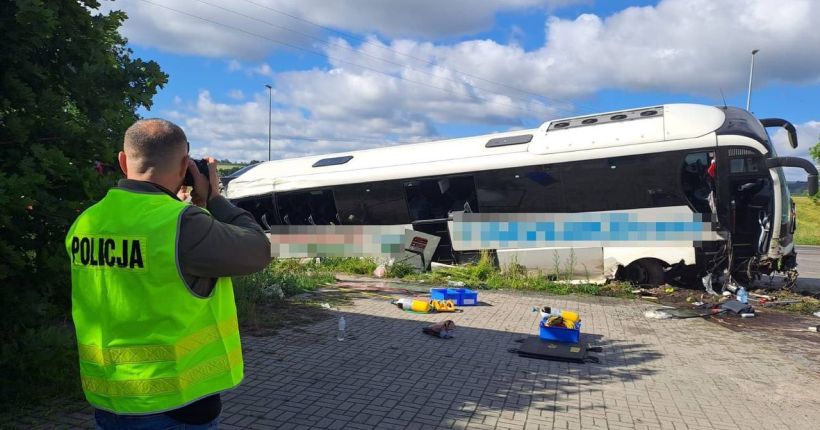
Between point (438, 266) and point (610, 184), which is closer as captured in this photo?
point (610, 184)

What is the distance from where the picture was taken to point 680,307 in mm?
10172

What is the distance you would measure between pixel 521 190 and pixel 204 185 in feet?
33.8

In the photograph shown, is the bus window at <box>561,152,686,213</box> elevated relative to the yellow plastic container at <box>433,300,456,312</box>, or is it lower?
elevated

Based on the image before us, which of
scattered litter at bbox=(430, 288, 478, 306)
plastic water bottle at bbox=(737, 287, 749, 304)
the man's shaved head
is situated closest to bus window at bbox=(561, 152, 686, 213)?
plastic water bottle at bbox=(737, 287, 749, 304)

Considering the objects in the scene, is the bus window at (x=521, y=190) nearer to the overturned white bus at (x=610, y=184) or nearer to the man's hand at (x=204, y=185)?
the overturned white bus at (x=610, y=184)

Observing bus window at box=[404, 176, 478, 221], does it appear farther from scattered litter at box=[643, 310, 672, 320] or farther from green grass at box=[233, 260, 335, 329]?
scattered litter at box=[643, 310, 672, 320]

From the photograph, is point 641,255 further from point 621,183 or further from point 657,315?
point 657,315

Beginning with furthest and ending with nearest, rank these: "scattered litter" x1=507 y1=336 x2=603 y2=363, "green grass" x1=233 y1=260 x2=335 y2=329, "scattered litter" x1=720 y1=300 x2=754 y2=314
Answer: "scattered litter" x1=720 y1=300 x2=754 y2=314
"green grass" x1=233 y1=260 x2=335 y2=329
"scattered litter" x1=507 y1=336 x2=603 y2=363

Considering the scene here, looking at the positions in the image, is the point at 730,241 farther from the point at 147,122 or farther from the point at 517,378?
the point at 147,122

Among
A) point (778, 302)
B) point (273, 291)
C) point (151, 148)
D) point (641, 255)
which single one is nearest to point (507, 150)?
point (641, 255)

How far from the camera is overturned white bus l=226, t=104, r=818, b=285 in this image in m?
10.6

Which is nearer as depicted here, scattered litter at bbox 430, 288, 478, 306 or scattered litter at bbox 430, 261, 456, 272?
scattered litter at bbox 430, 288, 478, 306

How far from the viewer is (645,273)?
455 inches

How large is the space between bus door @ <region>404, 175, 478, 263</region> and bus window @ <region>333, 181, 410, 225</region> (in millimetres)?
231
